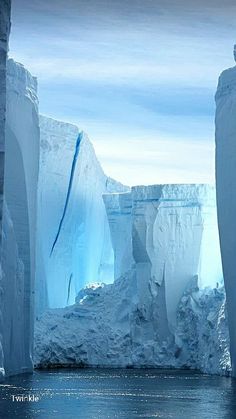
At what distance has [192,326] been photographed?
24203mm

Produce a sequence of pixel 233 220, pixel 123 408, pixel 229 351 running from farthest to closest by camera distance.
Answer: pixel 229 351, pixel 233 220, pixel 123 408

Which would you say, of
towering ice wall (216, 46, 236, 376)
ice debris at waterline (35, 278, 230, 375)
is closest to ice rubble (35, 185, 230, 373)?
ice debris at waterline (35, 278, 230, 375)

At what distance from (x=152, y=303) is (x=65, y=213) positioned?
406cm

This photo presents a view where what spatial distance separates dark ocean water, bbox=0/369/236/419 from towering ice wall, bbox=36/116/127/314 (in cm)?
683

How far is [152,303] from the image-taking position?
25047mm

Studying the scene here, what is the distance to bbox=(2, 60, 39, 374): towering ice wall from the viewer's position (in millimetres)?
18625

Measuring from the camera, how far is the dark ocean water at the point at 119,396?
1158 centimetres

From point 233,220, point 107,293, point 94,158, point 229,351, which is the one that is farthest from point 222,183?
point 94,158

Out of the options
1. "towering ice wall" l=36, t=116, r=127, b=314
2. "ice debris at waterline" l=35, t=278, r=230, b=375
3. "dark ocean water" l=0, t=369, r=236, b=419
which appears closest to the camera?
"dark ocean water" l=0, t=369, r=236, b=419

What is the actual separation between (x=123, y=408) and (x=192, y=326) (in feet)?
39.3

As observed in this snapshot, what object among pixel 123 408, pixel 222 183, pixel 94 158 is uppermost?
pixel 94 158

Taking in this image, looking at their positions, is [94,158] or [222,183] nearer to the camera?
[222,183]

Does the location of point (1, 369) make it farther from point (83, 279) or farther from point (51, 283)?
point (83, 279)

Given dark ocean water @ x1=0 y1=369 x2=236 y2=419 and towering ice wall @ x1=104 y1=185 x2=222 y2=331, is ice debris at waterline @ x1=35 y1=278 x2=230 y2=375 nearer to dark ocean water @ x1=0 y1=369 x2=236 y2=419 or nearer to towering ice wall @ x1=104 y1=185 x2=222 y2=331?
towering ice wall @ x1=104 y1=185 x2=222 y2=331
